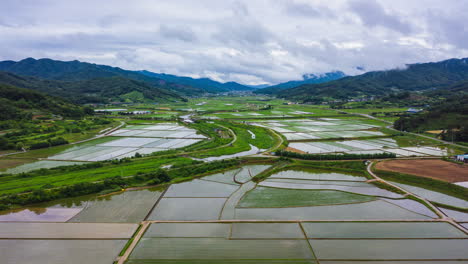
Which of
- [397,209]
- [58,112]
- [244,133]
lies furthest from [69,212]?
[58,112]

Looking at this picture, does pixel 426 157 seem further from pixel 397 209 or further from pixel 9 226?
pixel 9 226

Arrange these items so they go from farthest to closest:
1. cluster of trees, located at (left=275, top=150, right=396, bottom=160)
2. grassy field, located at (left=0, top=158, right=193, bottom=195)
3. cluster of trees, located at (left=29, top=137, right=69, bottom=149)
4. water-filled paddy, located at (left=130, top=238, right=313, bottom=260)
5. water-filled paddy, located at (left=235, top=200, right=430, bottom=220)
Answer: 1. cluster of trees, located at (left=29, top=137, right=69, bottom=149)
2. cluster of trees, located at (left=275, top=150, right=396, bottom=160)
3. grassy field, located at (left=0, top=158, right=193, bottom=195)
4. water-filled paddy, located at (left=235, top=200, right=430, bottom=220)
5. water-filled paddy, located at (left=130, top=238, right=313, bottom=260)

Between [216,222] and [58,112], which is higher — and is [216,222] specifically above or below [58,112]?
below

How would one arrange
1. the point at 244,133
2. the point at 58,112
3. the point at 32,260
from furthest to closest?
the point at 58,112, the point at 244,133, the point at 32,260

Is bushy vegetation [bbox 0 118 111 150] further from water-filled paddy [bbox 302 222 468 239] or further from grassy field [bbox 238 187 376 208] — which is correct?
water-filled paddy [bbox 302 222 468 239]

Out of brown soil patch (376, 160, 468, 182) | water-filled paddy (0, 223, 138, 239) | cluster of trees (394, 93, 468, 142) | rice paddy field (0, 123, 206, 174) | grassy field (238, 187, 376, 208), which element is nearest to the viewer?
water-filled paddy (0, 223, 138, 239)

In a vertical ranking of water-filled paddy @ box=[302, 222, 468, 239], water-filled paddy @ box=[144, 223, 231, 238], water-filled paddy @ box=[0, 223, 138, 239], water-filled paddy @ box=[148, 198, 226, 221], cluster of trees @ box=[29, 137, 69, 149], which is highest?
cluster of trees @ box=[29, 137, 69, 149]

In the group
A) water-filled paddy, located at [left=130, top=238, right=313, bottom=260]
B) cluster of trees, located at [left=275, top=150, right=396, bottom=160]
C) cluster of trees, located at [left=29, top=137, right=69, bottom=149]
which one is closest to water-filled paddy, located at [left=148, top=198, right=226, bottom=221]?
water-filled paddy, located at [left=130, top=238, right=313, bottom=260]

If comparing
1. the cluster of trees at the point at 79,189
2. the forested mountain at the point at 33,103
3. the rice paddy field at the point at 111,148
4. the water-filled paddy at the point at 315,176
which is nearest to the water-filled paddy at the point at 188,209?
the cluster of trees at the point at 79,189
